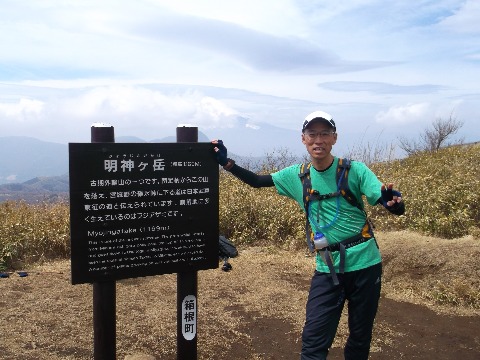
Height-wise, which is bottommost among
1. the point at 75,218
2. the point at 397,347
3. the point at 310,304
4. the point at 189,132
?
the point at 397,347

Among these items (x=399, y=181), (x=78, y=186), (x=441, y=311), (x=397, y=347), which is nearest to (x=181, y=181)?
(x=78, y=186)

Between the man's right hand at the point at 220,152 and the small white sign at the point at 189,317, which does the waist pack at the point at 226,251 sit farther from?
the man's right hand at the point at 220,152

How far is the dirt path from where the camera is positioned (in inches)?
155

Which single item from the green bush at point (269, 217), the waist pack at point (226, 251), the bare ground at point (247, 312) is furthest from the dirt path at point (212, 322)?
the green bush at point (269, 217)

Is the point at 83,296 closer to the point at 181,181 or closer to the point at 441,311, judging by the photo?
the point at 181,181

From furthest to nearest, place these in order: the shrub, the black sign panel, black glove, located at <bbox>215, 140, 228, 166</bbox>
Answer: the shrub, black glove, located at <bbox>215, 140, 228, 166</bbox>, the black sign panel

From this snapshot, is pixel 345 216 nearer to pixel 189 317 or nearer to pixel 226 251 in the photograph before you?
pixel 189 317

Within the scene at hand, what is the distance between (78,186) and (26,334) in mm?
1884

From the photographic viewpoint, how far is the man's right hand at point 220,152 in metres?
3.31

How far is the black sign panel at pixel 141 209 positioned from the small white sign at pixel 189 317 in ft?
0.87

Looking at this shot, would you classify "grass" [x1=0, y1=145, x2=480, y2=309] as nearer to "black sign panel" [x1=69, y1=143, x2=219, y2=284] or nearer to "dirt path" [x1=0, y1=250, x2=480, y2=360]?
"dirt path" [x1=0, y1=250, x2=480, y2=360]

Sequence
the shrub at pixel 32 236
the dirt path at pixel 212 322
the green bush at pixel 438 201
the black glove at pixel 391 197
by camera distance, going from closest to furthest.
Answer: the black glove at pixel 391 197, the dirt path at pixel 212 322, the shrub at pixel 32 236, the green bush at pixel 438 201

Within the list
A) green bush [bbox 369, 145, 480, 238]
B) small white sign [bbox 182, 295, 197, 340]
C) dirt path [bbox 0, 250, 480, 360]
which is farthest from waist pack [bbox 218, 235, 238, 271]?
small white sign [bbox 182, 295, 197, 340]

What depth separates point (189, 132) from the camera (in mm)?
3369
